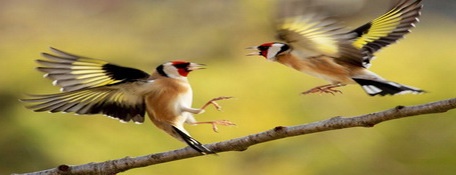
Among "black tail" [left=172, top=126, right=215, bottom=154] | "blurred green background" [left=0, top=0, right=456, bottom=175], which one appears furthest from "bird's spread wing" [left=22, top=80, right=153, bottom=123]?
"blurred green background" [left=0, top=0, right=456, bottom=175]

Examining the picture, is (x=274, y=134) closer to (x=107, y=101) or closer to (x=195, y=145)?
(x=195, y=145)

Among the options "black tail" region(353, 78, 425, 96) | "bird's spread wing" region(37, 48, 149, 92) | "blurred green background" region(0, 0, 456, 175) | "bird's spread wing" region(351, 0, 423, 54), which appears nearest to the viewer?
"black tail" region(353, 78, 425, 96)

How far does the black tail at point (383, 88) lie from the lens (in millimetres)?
837

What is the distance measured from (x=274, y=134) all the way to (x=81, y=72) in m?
0.29

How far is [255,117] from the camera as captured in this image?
3225 mm

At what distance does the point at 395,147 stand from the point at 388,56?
607 mm

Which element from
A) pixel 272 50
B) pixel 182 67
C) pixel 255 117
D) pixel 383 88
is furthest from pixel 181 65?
pixel 255 117

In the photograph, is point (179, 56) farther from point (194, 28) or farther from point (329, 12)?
point (329, 12)

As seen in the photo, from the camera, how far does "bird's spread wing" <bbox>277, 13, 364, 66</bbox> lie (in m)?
0.89

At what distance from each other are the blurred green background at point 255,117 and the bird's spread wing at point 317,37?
1.82 meters

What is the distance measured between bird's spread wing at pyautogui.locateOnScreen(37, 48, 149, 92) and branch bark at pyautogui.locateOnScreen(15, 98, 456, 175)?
0.38 feet

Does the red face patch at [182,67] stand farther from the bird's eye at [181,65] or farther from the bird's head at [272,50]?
the bird's head at [272,50]

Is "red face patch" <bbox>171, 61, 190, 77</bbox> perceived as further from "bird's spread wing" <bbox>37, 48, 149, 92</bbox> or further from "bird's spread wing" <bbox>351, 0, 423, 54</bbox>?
"bird's spread wing" <bbox>351, 0, 423, 54</bbox>

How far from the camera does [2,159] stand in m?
3.58
